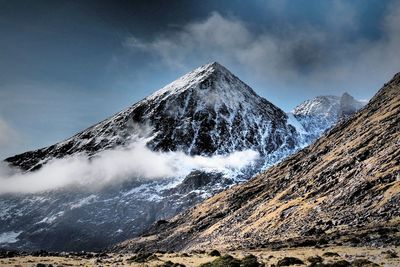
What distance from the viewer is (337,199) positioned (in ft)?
354

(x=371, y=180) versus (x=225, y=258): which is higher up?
(x=371, y=180)

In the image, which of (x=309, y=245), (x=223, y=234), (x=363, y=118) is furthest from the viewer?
(x=363, y=118)

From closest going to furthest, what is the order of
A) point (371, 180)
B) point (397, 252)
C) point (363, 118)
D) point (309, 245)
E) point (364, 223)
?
point (397, 252) < point (309, 245) < point (364, 223) < point (371, 180) < point (363, 118)

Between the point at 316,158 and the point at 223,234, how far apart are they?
5214 cm

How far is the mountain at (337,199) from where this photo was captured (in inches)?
3130

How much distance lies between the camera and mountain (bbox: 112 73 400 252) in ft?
261

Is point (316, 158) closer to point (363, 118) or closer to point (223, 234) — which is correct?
point (363, 118)

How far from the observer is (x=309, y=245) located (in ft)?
224

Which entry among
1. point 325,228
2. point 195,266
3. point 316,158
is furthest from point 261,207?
point 195,266

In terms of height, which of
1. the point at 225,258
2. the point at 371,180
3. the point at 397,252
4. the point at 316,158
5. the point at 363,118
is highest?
the point at 363,118

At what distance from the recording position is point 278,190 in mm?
176750

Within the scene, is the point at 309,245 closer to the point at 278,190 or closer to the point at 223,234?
the point at 223,234

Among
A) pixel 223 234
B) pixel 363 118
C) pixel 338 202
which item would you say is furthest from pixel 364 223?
pixel 363 118

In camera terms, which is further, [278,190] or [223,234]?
[278,190]
